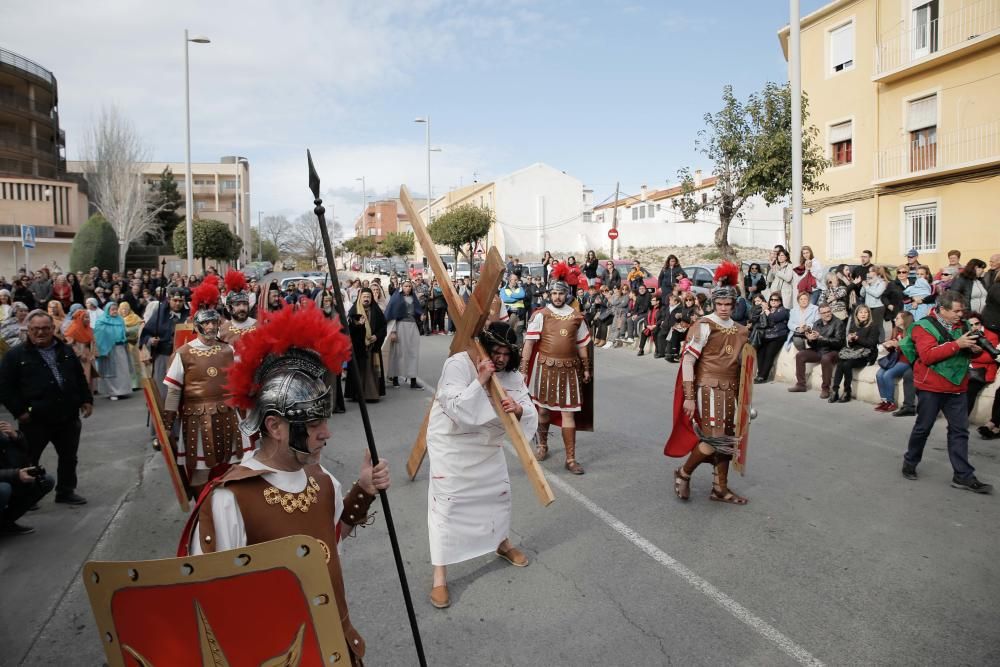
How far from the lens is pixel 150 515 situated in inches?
240

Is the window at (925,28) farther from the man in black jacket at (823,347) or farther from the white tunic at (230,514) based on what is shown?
the white tunic at (230,514)

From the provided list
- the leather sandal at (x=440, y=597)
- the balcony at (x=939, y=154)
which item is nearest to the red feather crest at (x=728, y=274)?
the leather sandal at (x=440, y=597)

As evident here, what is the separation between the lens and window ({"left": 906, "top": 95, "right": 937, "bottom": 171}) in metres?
20.9

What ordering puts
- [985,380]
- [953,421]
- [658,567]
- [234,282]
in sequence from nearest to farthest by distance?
[658,567]
[953,421]
[234,282]
[985,380]

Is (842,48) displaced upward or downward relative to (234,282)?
upward

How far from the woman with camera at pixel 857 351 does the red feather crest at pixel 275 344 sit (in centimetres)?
969

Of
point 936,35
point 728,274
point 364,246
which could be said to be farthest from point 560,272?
point 364,246

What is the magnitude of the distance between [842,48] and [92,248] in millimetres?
31960

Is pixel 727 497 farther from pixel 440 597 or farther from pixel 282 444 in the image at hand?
pixel 282 444

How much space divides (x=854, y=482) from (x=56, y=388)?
7.38 meters

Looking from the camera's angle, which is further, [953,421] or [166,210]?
[166,210]

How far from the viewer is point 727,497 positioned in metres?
5.85

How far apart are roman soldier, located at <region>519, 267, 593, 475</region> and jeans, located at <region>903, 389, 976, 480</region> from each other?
→ 10.1 ft

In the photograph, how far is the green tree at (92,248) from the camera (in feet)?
103
